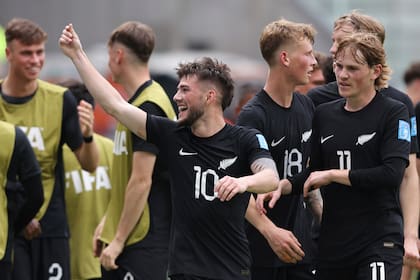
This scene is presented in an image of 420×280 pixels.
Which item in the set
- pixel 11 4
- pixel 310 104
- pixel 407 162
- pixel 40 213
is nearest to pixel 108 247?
pixel 40 213

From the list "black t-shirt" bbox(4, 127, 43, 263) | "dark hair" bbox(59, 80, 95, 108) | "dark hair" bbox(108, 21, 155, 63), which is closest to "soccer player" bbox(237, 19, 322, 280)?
"dark hair" bbox(108, 21, 155, 63)

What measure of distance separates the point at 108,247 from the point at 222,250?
67.9 inches

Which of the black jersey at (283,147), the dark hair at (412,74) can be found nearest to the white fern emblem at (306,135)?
the black jersey at (283,147)

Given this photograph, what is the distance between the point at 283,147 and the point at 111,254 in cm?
154

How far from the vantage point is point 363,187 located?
27.3 feet

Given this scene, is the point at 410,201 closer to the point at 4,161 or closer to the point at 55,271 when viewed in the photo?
the point at 4,161

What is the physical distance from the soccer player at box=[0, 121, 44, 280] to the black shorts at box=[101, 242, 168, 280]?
798 mm

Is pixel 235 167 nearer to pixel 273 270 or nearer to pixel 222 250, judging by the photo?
pixel 222 250

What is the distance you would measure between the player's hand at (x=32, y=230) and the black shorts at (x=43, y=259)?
13cm

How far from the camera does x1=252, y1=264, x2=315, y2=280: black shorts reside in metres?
9.21

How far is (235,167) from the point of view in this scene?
827 centimetres

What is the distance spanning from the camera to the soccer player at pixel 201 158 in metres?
8.21

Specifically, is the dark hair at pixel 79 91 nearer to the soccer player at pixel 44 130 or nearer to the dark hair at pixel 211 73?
the soccer player at pixel 44 130

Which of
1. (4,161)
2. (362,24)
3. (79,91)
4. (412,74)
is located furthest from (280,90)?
(412,74)
